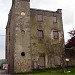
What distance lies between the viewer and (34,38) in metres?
46.5

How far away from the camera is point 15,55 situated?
142ft

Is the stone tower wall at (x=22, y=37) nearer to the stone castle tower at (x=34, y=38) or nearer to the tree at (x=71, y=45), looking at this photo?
the stone castle tower at (x=34, y=38)

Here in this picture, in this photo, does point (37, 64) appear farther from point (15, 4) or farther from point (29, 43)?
point (15, 4)

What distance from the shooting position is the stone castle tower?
1716 inches

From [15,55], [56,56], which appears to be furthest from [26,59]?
[56,56]

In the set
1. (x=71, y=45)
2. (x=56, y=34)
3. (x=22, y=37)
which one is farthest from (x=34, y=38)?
(x=71, y=45)

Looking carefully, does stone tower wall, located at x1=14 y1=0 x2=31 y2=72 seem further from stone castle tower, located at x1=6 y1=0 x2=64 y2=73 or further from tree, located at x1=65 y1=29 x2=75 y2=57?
tree, located at x1=65 y1=29 x2=75 y2=57

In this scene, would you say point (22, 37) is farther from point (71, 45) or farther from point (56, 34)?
point (71, 45)

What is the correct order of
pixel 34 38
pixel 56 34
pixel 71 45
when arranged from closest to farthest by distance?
1. pixel 34 38
2. pixel 56 34
3. pixel 71 45

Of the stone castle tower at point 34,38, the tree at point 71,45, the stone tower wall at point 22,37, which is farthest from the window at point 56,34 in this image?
the stone tower wall at point 22,37

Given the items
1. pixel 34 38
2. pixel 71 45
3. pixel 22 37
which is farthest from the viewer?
pixel 71 45

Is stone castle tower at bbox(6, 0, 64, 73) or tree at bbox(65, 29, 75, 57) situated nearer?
stone castle tower at bbox(6, 0, 64, 73)

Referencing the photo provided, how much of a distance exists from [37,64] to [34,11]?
31.7 feet

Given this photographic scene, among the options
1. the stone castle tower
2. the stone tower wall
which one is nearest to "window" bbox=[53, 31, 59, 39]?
the stone castle tower
